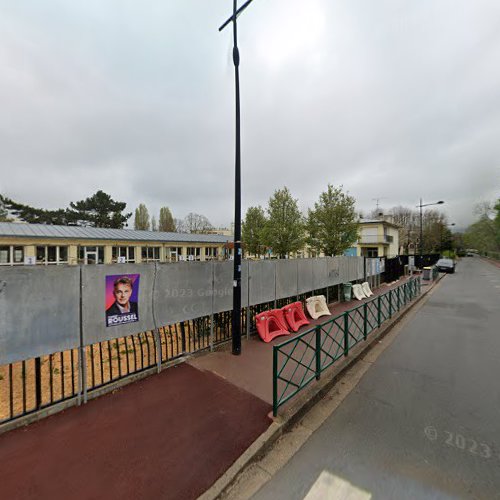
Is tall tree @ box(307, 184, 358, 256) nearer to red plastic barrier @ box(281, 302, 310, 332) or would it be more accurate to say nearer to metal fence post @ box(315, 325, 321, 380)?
red plastic barrier @ box(281, 302, 310, 332)

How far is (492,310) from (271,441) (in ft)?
39.0

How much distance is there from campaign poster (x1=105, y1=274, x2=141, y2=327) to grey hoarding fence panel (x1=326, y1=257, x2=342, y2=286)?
8261mm

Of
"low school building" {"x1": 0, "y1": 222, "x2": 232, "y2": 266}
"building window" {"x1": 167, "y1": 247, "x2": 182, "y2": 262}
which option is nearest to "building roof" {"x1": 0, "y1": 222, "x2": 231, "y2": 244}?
"low school building" {"x1": 0, "y1": 222, "x2": 232, "y2": 266}

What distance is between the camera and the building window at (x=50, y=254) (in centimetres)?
2002

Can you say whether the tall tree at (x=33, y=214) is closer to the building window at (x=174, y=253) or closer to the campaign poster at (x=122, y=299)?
the building window at (x=174, y=253)

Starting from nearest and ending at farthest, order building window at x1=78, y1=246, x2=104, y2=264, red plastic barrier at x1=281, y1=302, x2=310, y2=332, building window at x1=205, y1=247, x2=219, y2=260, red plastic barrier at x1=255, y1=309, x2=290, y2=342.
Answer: red plastic barrier at x1=255, y1=309, x2=290, y2=342
red plastic barrier at x1=281, y1=302, x2=310, y2=332
building window at x1=78, y1=246, x2=104, y2=264
building window at x1=205, y1=247, x2=219, y2=260

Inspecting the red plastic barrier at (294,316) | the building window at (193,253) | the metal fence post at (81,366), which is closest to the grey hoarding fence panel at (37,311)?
the metal fence post at (81,366)

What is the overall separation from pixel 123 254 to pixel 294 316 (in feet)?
76.6

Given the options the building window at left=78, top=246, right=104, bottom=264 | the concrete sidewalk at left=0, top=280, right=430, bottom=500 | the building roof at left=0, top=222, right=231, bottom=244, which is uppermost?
the building roof at left=0, top=222, right=231, bottom=244

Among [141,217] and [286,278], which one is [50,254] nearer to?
[286,278]

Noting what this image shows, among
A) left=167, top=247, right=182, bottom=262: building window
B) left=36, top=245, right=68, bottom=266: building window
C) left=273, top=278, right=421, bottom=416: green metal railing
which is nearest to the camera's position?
left=273, top=278, right=421, bottom=416: green metal railing

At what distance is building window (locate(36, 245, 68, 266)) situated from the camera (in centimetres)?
2002

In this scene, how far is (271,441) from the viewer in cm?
304

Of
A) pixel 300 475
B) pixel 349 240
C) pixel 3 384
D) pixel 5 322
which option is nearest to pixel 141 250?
pixel 349 240
